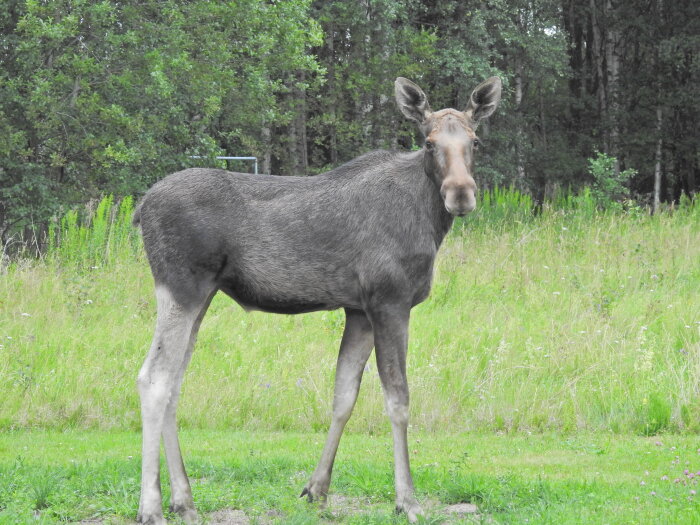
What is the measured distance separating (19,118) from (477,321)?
10.9 meters

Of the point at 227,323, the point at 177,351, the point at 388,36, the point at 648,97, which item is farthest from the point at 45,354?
the point at 648,97

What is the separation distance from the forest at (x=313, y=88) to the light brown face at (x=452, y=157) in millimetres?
11628

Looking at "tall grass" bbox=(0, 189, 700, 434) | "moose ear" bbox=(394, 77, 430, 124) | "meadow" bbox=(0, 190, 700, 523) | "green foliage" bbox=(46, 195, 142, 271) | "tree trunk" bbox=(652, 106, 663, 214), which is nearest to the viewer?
"moose ear" bbox=(394, 77, 430, 124)

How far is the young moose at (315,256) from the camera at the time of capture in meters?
5.73

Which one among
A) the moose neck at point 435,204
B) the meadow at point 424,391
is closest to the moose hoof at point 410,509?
the meadow at point 424,391

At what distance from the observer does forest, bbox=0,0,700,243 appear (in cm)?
1758

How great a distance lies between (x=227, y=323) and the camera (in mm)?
12102

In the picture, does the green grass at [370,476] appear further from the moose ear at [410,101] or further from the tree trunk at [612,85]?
the tree trunk at [612,85]

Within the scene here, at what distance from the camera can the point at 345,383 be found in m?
6.16

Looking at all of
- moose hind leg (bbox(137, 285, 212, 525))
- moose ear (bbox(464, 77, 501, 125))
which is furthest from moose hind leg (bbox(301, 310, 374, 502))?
moose ear (bbox(464, 77, 501, 125))

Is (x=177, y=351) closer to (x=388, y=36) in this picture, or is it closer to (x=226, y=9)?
(x=226, y=9)

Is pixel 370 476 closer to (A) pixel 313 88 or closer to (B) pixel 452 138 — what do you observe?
(B) pixel 452 138

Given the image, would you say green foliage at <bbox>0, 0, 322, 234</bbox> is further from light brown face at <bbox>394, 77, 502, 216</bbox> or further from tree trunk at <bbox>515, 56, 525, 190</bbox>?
tree trunk at <bbox>515, 56, 525, 190</bbox>

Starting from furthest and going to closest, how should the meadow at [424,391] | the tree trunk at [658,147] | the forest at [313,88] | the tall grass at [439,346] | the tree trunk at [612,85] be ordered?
1. the tree trunk at [612,85]
2. the tree trunk at [658,147]
3. the forest at [313,88]
4. the tall grass at [439,346]
5. the meadow at [424,391]
